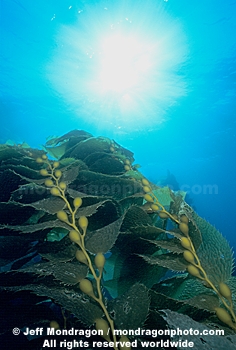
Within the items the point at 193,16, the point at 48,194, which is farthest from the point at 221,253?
the point at 193,16

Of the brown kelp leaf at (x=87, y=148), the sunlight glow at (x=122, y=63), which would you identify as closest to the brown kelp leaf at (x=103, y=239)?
the brown kelp leaf at (x=87, y=148)

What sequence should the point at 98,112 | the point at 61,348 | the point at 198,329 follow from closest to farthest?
the point at 198,329
the point at 61,348
the point at 98,112

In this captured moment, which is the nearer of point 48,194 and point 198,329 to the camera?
point 198,329

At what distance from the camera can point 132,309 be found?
44 cm

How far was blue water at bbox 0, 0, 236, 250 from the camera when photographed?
12.3 m

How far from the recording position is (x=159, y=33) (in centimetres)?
1310

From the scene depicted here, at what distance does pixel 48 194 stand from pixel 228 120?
32015 mm

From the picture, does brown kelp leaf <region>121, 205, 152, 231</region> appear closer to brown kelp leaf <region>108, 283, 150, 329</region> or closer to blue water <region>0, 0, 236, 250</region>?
brown kelp leaf <region>108, 283, 150, 329</region>

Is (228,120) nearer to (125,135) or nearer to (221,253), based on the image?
(125,135)

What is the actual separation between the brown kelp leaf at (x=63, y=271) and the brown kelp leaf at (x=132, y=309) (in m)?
0.10

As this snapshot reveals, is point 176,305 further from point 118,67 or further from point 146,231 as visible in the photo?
point 118,67

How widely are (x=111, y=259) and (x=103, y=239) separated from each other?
0.74ft

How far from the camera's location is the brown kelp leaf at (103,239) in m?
0.52

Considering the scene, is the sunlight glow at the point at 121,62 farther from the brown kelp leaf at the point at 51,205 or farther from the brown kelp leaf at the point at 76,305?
the brown kelp leaf at the point at 76,305
